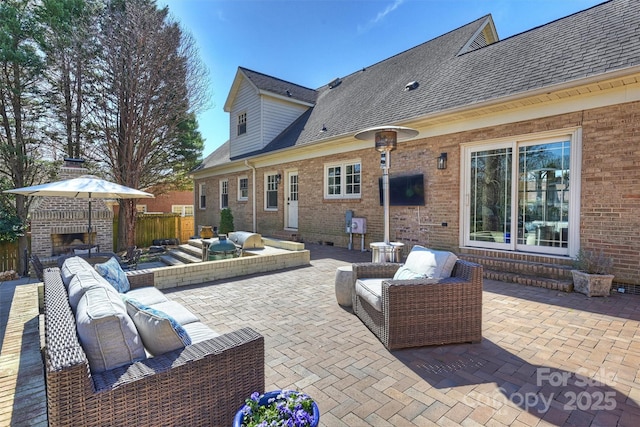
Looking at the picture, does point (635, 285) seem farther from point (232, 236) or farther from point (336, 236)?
point (232, 236)

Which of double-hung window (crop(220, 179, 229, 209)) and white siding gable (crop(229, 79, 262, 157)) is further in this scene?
double-hung window (crop(220, 179, 229, 209))

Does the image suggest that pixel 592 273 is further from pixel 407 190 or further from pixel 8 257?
pixel 8 257

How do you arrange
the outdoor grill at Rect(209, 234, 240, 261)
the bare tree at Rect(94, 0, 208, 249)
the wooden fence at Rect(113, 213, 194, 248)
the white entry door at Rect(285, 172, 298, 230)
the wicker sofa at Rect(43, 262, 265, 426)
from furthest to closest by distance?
the wooden fence at Rect(113, 213, 194, 248), the white entry door at Rect(285, 172, 298, 230), the bare tree at Rect(94, 0, 208, 249), the outdoor grill at Rect(209, 234, 240, 261), the wicker sofa at Rect(43, 262, 265, 426)

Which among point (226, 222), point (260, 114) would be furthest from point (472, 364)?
point (260, 114)

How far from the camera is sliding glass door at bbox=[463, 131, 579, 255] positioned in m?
5.45

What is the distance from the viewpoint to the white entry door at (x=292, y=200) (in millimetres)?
11352

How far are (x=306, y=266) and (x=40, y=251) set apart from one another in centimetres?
657

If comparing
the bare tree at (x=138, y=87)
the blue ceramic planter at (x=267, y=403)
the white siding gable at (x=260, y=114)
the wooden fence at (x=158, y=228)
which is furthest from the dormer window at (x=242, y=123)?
the blue ceramic planter at (x=267, y=403)

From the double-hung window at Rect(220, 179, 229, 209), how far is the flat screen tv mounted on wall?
31.2 feet

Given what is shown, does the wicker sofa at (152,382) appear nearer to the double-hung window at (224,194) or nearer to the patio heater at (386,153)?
the patio heater at (386,153)

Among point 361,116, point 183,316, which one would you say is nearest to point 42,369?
point 183,316

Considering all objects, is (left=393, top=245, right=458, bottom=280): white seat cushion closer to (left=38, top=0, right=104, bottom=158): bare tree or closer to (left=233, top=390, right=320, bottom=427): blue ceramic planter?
(left=233, top=390, right=320, bottom=427): blue ceramic planter

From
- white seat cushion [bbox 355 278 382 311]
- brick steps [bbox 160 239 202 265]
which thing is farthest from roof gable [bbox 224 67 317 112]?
white seat cushion [bbox 355 278 382 311]

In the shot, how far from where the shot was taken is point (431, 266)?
3.32 m
